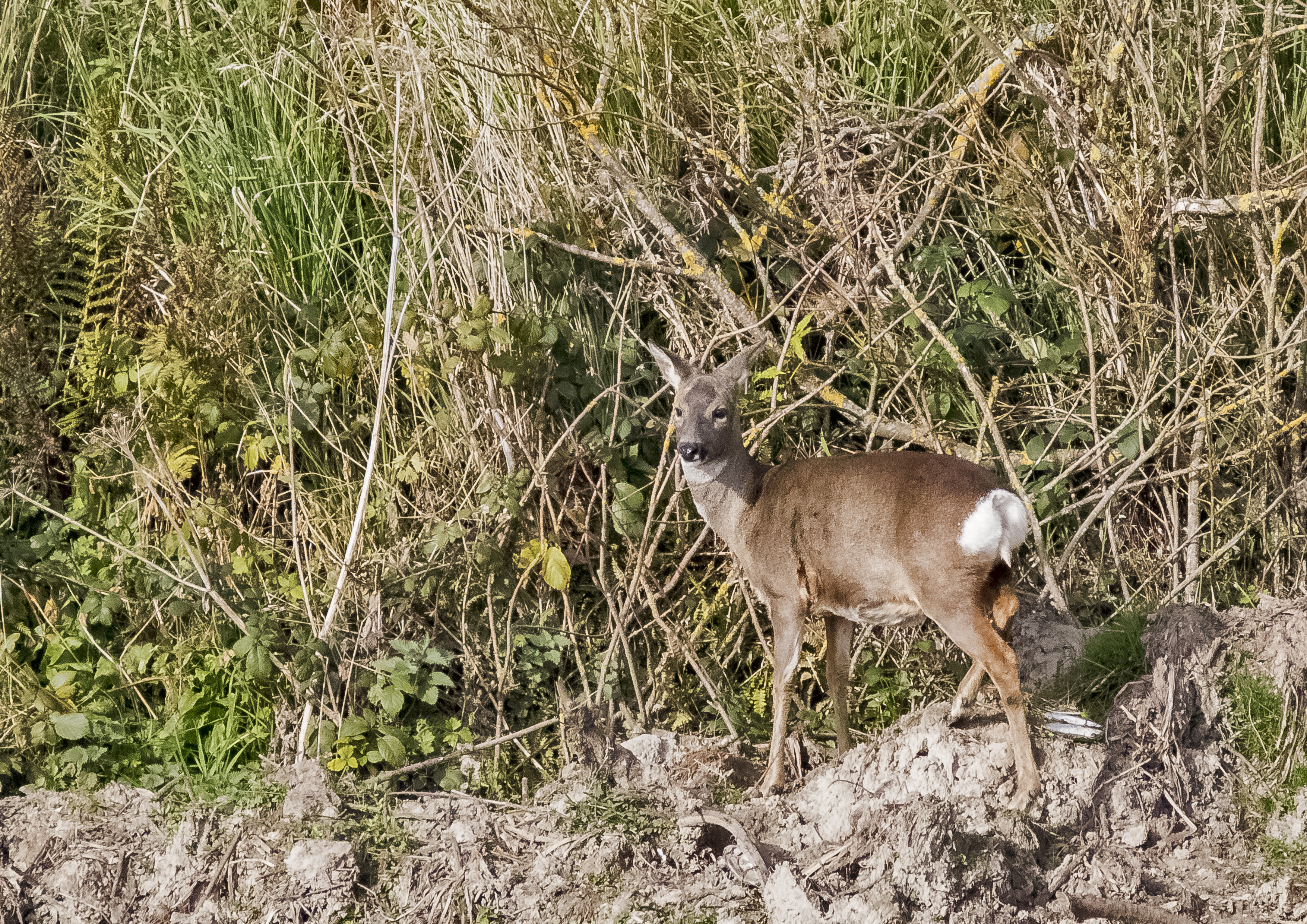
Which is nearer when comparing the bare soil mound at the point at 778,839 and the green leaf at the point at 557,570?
the bare soil mound at the point at 778,839

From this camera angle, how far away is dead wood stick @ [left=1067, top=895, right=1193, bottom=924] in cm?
361

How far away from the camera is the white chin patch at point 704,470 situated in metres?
4.58

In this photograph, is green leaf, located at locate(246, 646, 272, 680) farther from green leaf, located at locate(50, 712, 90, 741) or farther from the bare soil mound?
green leaf, located at locate(50, 712, 90, 741)

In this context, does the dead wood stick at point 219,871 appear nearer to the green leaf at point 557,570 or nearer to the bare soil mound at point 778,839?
the bare soil mound at point 778,839

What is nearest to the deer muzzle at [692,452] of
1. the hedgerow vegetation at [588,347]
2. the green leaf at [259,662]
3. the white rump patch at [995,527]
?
the hedgerow vegetation at [588,347]

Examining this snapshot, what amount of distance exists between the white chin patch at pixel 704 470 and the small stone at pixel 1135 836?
6.28 feet

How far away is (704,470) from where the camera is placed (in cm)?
459

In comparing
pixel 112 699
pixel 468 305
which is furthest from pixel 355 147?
pixel 112 699

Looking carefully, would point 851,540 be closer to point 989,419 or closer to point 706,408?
point 706,408

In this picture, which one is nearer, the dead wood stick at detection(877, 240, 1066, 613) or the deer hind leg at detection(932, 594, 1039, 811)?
the deer hind leg at detection(932, 594, 1039, 811)

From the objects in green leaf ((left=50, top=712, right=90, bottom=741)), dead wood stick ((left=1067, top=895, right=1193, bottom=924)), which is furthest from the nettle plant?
dead wood stick ((left=1067, top=895, right=1193, bottom=924))

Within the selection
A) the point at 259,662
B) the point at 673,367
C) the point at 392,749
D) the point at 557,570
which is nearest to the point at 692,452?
the point at 673,367

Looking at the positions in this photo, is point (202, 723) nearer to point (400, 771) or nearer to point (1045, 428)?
point (400, 771)

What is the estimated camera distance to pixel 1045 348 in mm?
5355
